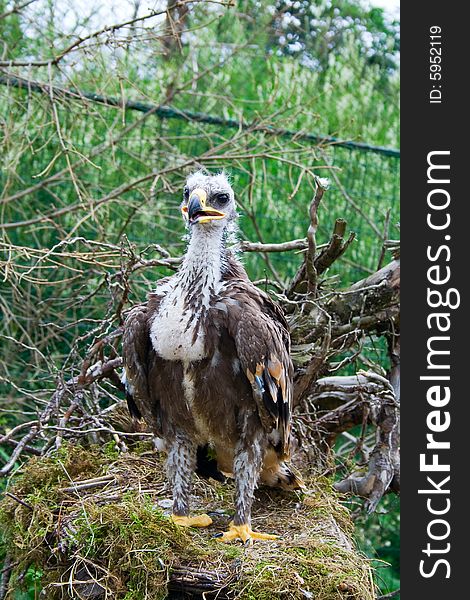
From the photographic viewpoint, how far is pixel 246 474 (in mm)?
2906

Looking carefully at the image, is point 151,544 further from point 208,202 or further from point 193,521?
point 208,202

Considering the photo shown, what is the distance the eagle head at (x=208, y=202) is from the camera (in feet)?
9.18

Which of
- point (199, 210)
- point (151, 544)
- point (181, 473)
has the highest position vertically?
point (199, 210)

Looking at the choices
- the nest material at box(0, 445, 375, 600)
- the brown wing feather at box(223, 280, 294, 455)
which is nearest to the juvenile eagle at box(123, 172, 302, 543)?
the brown wing feather at box(223, 280, 294, 455)

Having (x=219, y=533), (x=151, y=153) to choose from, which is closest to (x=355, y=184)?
(x=151, y=153)

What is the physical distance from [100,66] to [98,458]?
1.95 meters

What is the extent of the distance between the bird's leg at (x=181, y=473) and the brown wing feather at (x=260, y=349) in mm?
329

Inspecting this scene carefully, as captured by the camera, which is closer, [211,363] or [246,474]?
[211,363]

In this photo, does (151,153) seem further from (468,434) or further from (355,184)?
(468,434)

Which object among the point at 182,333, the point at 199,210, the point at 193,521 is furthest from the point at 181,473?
the point at 199,210

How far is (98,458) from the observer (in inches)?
135

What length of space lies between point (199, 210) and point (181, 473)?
916 mm

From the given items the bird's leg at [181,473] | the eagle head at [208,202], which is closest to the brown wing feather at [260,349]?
the eagle head at [208,202]

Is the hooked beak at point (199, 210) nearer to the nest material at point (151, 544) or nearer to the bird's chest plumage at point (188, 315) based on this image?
the bird's chest plumage at point (188, 315)
